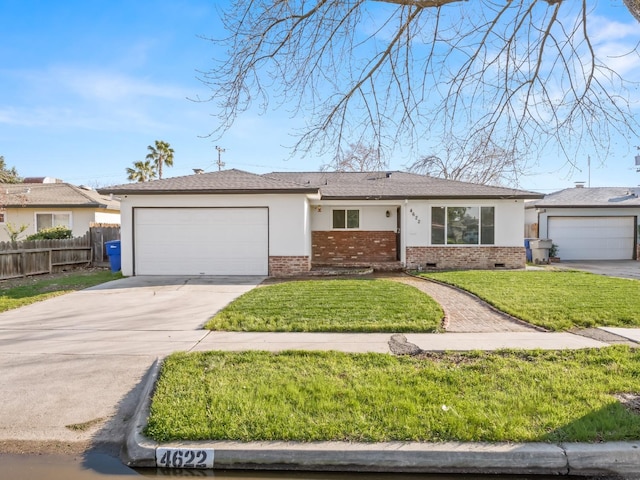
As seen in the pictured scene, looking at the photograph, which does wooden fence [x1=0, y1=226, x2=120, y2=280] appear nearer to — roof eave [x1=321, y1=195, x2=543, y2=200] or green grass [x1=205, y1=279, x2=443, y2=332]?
green grass [x1=205, y1=279, x2=443, y2=332]

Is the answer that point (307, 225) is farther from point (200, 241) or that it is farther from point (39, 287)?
point (39, 287)

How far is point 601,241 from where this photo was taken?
65.8 feet

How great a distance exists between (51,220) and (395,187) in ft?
51.3

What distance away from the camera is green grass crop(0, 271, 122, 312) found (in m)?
9.28

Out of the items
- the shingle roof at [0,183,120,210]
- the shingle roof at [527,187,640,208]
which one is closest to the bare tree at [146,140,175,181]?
the shingle roof at [0,183,120,210]

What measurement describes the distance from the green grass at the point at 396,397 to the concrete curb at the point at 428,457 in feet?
0.28

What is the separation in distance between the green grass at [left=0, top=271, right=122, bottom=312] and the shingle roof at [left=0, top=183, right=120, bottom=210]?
17.3 feet

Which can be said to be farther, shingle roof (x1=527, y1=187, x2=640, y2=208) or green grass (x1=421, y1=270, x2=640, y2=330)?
shingle roof (x1=527, y1=187, x2=640, y2=208)

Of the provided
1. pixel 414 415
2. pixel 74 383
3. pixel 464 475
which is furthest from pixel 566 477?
pixel 74 383

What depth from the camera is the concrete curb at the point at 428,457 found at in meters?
3.07

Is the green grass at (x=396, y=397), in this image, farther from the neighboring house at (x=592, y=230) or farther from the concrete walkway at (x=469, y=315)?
the neighboring house at (x=592, y=230)

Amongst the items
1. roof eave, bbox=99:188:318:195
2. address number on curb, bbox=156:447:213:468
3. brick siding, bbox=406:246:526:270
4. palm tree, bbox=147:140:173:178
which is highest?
palm tree, bbox=147:140:173:178

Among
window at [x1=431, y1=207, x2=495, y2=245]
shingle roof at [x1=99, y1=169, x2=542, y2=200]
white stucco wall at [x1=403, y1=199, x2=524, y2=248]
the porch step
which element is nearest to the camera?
shingle roof at [x1=99, y1=169, x2=542, y2=200]

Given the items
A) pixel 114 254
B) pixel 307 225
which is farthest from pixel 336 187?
pixel 114 254
